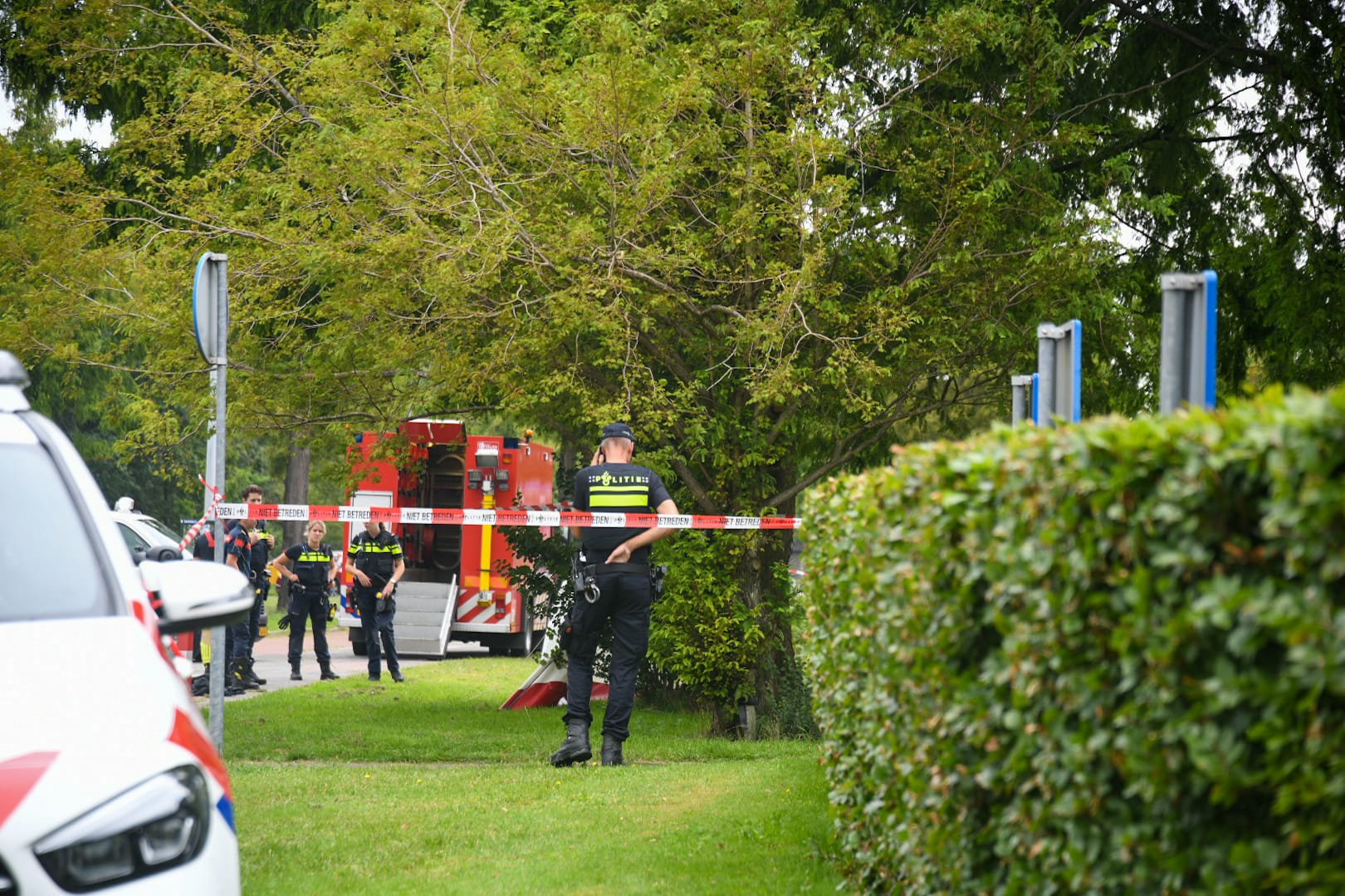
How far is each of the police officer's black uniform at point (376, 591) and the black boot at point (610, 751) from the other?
8.13 meters

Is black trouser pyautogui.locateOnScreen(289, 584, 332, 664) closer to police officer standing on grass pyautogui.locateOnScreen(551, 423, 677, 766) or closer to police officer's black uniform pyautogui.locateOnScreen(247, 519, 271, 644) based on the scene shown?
police officer's black uniform pyautogui.locateOnScreen(247, 519, 271, 644)

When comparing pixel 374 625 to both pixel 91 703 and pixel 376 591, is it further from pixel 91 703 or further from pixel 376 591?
pixel 91 703

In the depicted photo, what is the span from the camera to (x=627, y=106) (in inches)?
390

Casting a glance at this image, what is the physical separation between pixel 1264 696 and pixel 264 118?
1036 cm

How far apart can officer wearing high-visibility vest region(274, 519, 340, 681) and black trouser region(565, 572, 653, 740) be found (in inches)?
321

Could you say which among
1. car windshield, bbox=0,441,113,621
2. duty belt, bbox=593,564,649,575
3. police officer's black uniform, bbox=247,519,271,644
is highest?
car windshield, bbox=0,441,113,621

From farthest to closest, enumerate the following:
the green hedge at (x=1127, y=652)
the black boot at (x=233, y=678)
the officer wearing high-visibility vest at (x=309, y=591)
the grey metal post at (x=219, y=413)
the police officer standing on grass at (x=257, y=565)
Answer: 1. the officer wearing high-visibility vest at (x=309, y=591)
2. the police officer standing on grass at (x=257, y=565)
3. the black boot at (x=233, y=678)
4. the grey metal post at (x=219, y=413)
5. the green hedge at (x=1127, y=652)

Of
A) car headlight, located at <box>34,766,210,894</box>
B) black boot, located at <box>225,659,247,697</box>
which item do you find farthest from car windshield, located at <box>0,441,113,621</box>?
black boot, located at <box>225,659,247,697</box>

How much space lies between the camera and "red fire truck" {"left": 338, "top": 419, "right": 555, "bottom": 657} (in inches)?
856

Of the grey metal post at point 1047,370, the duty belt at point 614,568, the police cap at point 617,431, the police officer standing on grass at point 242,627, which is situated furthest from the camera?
the police officer standing on grass at point 242,627

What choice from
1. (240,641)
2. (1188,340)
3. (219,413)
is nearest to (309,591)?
(240,641)

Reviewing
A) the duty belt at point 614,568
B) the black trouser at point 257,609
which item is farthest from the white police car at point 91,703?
the black trouser at point 257,609

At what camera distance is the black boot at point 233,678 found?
16.0 meters

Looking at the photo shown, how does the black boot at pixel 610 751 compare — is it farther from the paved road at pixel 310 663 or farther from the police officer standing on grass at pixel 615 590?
the paved road at pixel 310 663
